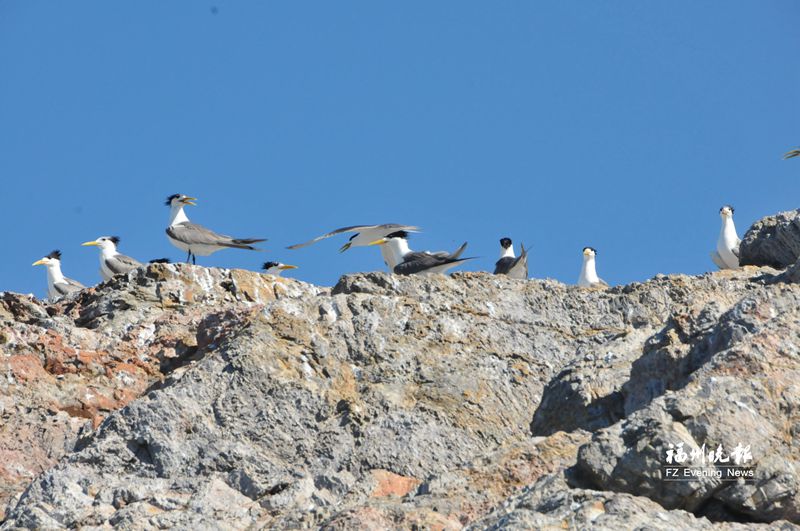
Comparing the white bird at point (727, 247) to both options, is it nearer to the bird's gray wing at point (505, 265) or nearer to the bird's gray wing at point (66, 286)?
the bird's gray wing at point (505, 265)

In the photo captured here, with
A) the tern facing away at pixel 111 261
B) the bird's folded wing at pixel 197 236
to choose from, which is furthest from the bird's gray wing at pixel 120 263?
the bird's folded wing at pixel 197 236

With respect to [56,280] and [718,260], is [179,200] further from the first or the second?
[718,260]

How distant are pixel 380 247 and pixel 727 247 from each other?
5827mm

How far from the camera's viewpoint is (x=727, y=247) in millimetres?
20594

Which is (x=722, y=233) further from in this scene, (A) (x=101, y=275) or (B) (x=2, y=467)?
(B) (x=2, y=467)

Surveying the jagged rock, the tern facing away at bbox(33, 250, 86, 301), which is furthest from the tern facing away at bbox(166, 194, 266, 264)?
the jagged rock

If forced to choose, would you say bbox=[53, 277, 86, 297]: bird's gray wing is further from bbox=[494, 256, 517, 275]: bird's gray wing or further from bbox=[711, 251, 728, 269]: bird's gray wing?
bbox=[711, 251, 728, 269]: bird's gray wing

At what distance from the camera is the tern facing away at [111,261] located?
75.3 ft

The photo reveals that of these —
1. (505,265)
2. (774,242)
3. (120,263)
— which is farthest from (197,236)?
(774,242)

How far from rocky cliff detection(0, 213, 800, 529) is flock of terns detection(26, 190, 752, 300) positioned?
14.8 feet

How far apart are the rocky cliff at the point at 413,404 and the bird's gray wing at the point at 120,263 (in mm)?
7454

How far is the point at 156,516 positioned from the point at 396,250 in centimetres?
1335

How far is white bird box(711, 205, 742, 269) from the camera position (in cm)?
2019

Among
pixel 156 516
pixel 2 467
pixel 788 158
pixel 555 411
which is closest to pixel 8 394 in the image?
pixel 2 467
